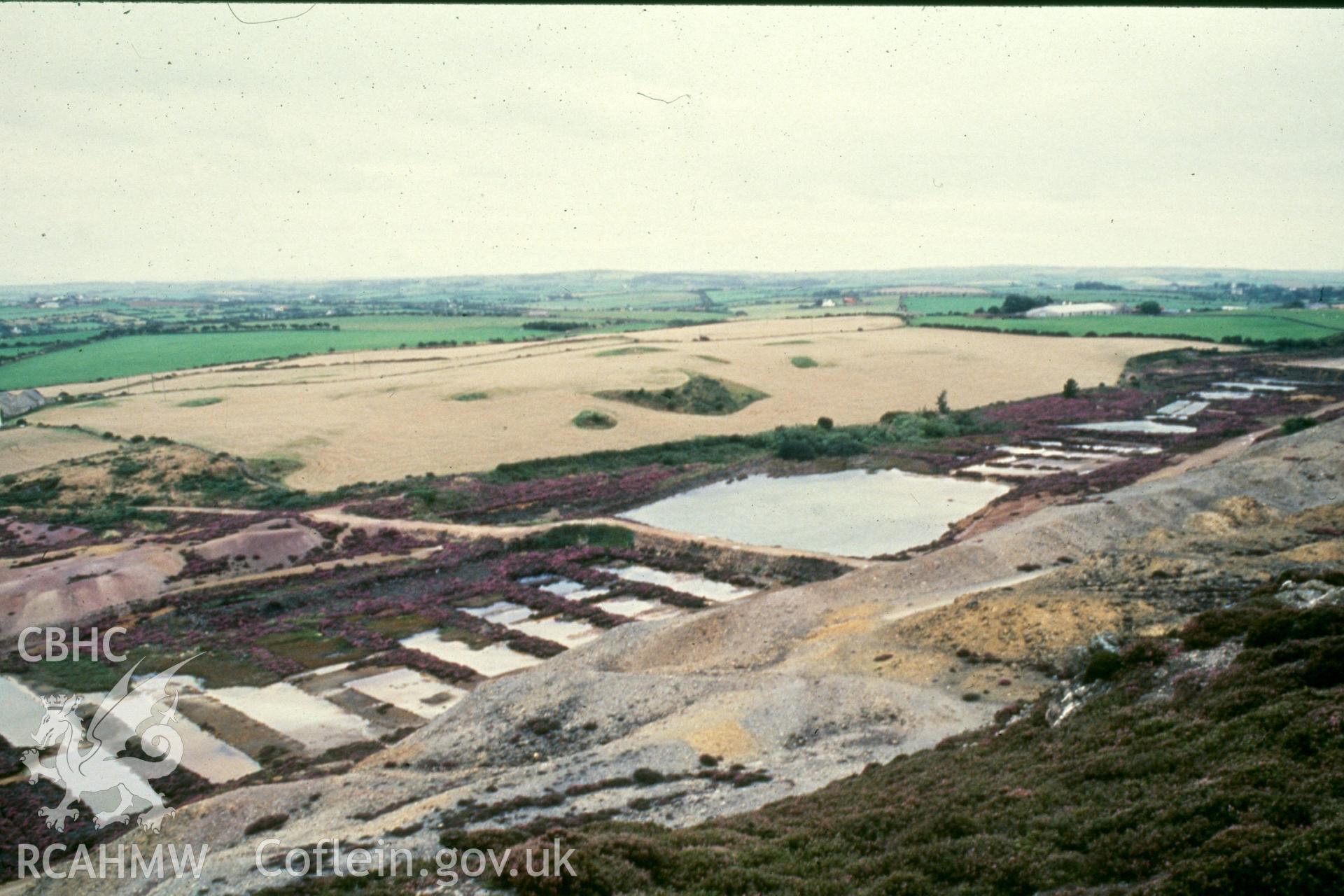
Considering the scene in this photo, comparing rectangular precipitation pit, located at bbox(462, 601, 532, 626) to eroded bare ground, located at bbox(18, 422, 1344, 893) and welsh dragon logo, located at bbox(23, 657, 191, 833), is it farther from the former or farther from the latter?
welsh dragon logo, located at bbox(23, 657, 191, 833)

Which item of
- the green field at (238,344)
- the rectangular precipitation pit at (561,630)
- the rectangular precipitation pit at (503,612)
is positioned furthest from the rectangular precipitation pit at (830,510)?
the green field at (238,344)

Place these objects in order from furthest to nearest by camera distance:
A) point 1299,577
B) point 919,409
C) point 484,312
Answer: point 484,312 → point 919,409 → point 1299,577

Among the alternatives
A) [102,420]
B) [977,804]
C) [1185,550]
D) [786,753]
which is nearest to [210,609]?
[786,753]

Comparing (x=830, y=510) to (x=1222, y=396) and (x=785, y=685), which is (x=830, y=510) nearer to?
(x=785, y=685)

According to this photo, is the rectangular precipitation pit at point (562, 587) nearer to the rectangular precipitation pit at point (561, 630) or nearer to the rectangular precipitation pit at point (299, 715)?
the rectangular precipitation pit at point (561, 630)

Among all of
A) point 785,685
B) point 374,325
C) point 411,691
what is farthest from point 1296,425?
point 374,325

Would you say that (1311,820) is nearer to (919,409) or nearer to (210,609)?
(210,609)

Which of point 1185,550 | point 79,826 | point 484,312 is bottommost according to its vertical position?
point 79,826
